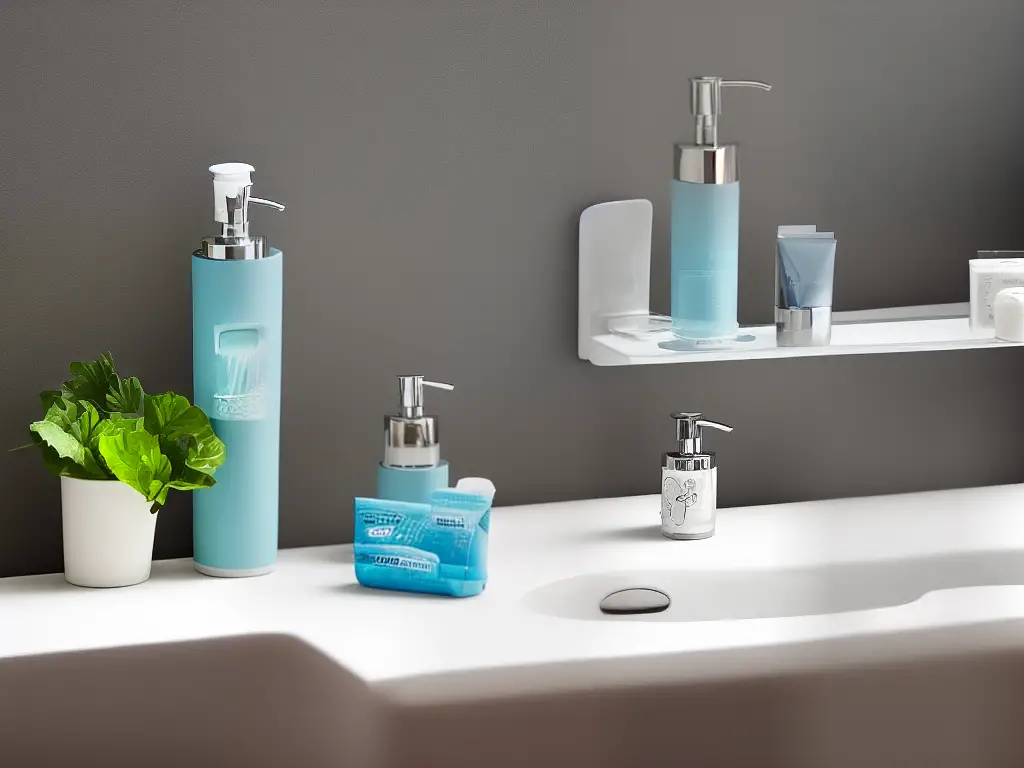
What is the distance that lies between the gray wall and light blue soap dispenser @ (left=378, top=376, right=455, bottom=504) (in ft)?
0.28

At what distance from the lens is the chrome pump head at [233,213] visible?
1.00 meters

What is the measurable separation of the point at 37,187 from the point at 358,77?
288 mm

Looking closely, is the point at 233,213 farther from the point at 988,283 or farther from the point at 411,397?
the point at 988,283

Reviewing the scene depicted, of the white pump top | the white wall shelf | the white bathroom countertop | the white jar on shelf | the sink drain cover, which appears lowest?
the sink drain cover

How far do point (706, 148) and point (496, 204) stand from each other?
7.8 inches

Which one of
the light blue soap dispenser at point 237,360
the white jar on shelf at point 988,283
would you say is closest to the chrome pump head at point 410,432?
the light blue soap dispenser at point 237,360

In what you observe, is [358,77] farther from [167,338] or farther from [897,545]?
[897,545]

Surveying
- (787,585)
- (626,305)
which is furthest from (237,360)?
(787,585)

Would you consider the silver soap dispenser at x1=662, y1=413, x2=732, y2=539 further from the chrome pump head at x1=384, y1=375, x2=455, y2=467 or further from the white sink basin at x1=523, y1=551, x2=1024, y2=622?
the chrome pump head at x1=384, y1=375, x2=455, y2=467

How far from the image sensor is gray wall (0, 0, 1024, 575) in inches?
41.9

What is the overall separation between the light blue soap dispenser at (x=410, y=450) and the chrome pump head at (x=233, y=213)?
174 mm

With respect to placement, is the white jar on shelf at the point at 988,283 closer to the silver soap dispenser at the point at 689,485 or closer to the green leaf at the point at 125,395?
the silver soap dispenser at the point at 689,485

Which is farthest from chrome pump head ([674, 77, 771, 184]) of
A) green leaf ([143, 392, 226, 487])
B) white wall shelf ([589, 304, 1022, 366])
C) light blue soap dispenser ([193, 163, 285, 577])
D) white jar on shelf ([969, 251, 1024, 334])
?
green leaf ([143, 392, 226, 487])

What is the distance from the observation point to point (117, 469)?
97cm
